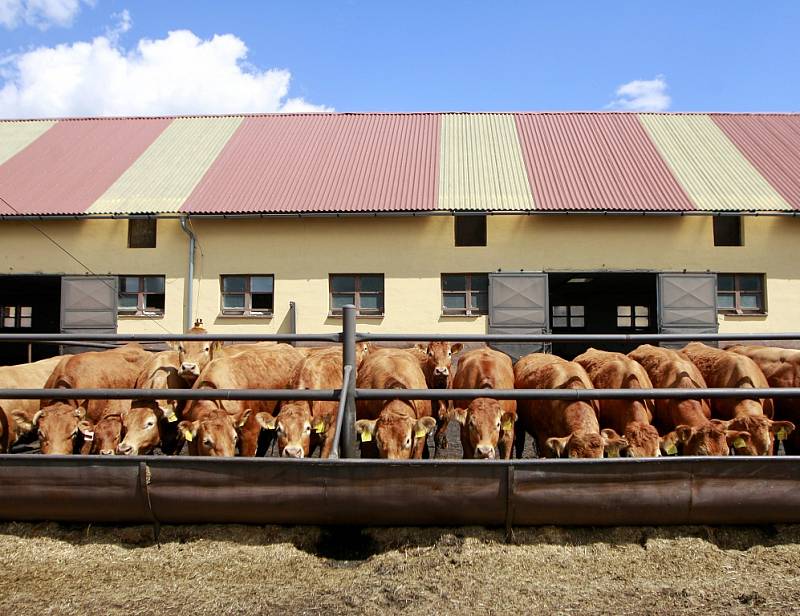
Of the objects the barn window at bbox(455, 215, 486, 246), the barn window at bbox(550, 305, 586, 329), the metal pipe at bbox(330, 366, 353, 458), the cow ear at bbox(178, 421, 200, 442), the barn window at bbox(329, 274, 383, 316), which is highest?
the barn window at bbox(455, 215, 486, 246)

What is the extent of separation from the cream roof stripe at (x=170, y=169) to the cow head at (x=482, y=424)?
14.1 m

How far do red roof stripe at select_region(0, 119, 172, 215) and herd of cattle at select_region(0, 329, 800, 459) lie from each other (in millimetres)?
12010

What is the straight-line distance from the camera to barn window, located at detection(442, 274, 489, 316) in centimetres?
1791

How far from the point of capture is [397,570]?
12.8 ft

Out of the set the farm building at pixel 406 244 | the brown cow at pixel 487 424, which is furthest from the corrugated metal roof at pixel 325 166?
the brown cow at pixel 487 424

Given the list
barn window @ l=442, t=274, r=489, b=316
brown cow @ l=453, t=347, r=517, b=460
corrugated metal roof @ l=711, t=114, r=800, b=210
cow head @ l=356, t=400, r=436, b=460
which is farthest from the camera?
corrugated metal roof @ l=711, t=114, r=800, b=210

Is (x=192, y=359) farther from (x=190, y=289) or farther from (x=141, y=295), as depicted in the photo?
(x=141, y=295)

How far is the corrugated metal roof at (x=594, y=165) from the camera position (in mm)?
17531

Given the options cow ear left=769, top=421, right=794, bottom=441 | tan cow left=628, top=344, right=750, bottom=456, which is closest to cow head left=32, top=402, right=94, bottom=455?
tan cow left=628, top=344, right=750, bottom=456

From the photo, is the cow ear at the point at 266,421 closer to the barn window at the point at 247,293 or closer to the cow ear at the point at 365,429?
the cow ear at the point at 365,429

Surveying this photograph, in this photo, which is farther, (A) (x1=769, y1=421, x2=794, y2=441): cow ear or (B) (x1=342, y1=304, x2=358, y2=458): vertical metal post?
(A) (x1=769, y1=421, x2=794, y2=441): cow ear

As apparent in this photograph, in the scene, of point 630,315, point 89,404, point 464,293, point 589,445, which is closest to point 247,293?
point 464,293

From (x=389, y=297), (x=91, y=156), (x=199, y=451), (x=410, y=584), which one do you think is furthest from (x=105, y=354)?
(x=91, y=156)

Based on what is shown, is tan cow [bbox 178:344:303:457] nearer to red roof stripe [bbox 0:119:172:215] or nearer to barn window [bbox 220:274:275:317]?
barn window [bbox 220:274:275:317]
